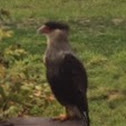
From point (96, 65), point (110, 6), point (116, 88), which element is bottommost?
point (110, 6)

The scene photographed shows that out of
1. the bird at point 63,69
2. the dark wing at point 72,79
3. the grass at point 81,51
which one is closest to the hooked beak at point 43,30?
the bird at point 63,69

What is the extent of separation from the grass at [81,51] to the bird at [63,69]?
0.30 metres

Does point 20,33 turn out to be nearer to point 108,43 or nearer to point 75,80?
point 108,43

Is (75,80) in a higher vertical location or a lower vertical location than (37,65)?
higher

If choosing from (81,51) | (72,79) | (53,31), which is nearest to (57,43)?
(53,31)

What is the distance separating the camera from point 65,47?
17.2ft

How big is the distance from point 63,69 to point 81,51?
590cm

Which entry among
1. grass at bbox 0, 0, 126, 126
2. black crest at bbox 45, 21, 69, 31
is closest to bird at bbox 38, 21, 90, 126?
black crest at bbox 45, 21, 69, 31

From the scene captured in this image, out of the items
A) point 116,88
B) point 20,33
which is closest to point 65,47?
point 116,88

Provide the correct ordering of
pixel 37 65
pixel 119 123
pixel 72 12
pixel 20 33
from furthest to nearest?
1. pixel 72 12
2. pixel 20 33
3. pixel 37 65
4. pixel 119 123

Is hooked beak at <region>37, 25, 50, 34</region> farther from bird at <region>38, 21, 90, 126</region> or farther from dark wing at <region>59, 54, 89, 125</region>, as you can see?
dark wing at <region>59, 54, 89, 125</region>

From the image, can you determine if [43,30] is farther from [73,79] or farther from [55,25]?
[73,79]

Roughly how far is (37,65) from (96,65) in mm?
899

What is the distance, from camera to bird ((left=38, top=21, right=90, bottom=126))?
5156 mm
